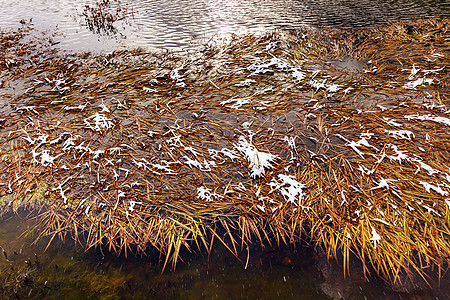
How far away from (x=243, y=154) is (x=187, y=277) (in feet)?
5.13

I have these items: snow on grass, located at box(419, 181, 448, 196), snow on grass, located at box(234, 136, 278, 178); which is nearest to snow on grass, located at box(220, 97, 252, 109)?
snow on grass, located at box(234, 136, 278, 178)

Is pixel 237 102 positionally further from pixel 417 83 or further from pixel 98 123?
pixel 417 83

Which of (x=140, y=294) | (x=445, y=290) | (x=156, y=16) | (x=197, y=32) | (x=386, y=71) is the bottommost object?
(x=140, y=294)

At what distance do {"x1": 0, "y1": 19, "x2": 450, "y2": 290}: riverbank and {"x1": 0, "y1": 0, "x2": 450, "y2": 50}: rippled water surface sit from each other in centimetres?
256

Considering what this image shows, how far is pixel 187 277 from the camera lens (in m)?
1.95

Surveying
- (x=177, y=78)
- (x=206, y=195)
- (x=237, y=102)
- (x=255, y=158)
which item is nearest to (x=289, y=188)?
(x=255, y=158)

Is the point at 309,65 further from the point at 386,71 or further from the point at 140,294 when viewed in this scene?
the point at 140,294

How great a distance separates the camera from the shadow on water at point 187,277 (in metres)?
1.82

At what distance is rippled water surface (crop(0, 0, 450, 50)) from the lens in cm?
718

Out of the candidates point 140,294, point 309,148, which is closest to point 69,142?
point 140,294

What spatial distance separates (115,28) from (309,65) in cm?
731

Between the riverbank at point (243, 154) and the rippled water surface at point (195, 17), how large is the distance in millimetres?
2557

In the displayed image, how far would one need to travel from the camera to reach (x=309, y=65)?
506 cm

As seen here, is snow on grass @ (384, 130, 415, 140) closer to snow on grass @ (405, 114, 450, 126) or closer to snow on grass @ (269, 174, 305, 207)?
snow on grass @ (405, 114, 450, 126)
